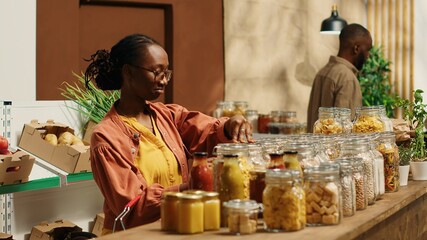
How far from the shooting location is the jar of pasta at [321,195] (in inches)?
91.9

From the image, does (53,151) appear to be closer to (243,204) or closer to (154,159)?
(154,159)

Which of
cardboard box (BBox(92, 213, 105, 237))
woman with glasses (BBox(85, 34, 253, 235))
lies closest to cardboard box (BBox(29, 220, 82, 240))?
cardboard box (BBox(92, 213, 105, 237))

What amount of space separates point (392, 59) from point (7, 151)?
22.7 feet

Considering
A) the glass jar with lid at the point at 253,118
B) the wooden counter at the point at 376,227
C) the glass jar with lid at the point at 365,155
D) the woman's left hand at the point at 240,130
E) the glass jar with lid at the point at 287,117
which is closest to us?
the wooden counter at the point at 376,227

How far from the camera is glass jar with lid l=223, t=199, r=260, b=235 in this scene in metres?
2.20

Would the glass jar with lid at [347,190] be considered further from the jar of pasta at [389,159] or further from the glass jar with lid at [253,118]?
the glass jar with lid at [253,118]

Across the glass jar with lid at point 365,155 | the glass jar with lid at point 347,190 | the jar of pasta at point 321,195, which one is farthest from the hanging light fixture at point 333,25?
the jar of pasta at point 321,195

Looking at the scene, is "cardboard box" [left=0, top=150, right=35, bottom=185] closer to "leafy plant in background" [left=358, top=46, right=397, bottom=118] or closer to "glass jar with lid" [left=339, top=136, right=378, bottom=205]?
"glass jar with lid" [left=339, top=136, right=378, bottom=205]

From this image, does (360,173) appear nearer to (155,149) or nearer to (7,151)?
(155,149)

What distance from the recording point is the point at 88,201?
455 centimetres

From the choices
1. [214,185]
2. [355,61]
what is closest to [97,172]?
[214,185]

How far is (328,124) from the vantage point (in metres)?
3.50

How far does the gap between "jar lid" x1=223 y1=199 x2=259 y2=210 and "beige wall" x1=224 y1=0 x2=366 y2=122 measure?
595 centimetres

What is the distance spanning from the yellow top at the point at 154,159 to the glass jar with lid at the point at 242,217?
880 mm
